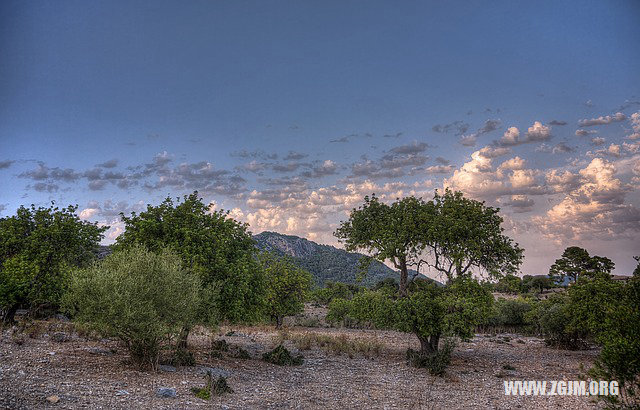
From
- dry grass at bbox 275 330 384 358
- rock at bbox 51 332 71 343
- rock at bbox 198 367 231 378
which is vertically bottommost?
dry grass at bbox 275 330 384 358

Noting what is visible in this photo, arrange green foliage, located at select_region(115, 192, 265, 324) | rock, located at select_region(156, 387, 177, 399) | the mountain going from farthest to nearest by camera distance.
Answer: the mountain → green foliage, located at select_region(115, 192, 265, 324) → rock, located at select_region(156, 387, 177, 399)

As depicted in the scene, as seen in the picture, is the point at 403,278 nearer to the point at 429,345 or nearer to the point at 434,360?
the point at 429,345

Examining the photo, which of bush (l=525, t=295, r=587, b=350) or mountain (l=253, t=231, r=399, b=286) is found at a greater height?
mountain (l=253, t=231, r=399, b=286)

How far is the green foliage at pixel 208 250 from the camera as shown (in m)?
21.0

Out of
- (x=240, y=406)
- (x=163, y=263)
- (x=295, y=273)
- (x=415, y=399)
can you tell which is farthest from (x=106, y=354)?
(x=295, y=273)

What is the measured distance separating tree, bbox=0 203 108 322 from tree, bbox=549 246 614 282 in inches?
1439

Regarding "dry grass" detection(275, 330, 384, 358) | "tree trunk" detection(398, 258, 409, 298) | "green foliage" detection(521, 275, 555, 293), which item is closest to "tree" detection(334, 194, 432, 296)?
"tree trunk" detection(398, 258, 409, 298)

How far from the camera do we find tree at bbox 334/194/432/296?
25516 mm

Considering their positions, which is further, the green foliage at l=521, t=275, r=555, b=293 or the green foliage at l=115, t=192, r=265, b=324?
the green foliage at l=521, t=275, r=555, b=293

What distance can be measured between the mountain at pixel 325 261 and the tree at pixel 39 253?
3160 inches

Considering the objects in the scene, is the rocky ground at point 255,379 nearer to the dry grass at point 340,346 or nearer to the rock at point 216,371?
the rock at point 216,371

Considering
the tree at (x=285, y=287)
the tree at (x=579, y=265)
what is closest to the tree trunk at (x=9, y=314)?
the tree at (x=285, y=287)

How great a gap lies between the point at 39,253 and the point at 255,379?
16802mm

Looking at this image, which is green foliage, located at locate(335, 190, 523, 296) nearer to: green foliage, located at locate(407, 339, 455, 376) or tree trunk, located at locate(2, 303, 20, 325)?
green foliage, located at locate(407, 339, 455, 376)
